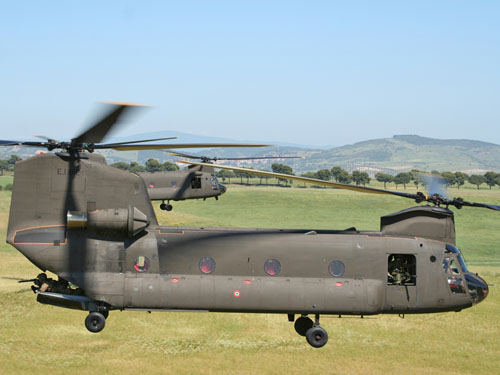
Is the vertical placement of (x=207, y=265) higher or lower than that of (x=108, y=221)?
lower

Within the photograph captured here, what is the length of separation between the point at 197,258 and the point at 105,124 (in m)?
5.62

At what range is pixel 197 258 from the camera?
18.2 m

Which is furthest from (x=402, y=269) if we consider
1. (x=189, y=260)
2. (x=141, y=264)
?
(x=141, y=264)

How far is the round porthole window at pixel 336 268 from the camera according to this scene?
18.4m

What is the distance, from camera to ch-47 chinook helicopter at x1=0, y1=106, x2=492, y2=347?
17969 millimetres

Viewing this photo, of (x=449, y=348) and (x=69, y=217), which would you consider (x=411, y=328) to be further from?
(x=69, y=217)

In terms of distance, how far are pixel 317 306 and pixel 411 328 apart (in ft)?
51.3

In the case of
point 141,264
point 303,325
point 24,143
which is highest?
point 24,143

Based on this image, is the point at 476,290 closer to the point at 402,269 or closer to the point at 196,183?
the point at 402,269

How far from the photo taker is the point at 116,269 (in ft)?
59.7

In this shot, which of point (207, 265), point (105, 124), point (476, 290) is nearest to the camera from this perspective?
point (105, 124)

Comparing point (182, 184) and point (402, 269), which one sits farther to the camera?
point (182, 184)

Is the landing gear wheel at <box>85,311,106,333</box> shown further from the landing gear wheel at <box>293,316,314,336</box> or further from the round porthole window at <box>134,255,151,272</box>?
the landing gear wheel at <box>293,316,314,336</box>

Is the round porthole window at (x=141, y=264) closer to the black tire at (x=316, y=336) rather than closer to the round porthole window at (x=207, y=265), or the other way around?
the round porthole window at (x=207, y=265)
